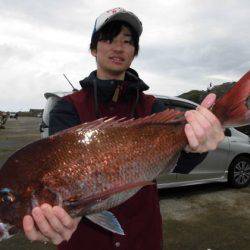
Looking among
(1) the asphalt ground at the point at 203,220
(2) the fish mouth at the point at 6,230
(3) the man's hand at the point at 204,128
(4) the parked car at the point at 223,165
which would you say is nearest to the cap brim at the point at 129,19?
(3) the man's hand at the point at 204,128

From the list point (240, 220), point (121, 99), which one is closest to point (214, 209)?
point (240, 220)

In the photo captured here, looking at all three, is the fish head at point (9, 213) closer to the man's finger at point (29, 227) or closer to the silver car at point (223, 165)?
the man's finger at point (29, 227)

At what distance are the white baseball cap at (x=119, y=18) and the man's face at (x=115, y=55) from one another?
0.06 metres

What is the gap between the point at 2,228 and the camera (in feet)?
7.28

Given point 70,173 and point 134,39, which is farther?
point 134,39

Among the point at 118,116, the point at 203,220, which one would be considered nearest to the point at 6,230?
the point at 118,116

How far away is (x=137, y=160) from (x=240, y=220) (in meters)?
5.55

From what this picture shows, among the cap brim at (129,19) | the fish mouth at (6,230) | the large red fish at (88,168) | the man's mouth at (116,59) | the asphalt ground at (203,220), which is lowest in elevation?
the asphalt ground at (203,220)

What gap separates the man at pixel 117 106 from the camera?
2.64 m

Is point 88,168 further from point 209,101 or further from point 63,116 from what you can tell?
point 209,101

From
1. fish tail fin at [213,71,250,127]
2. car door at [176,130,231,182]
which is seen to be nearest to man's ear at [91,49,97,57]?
fish tail fin at [213,71,250,127]

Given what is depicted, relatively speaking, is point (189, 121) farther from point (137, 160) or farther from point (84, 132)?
point (84, 132)

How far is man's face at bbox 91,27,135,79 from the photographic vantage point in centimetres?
282

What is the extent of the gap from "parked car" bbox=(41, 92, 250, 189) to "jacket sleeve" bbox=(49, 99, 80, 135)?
580cm
